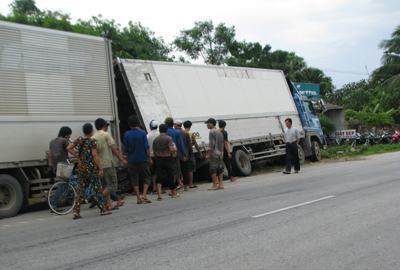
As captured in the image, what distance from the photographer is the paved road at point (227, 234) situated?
5172mm

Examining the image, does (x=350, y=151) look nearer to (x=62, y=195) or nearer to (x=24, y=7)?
(x=62, y=195)

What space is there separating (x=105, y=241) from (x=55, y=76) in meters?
5.56

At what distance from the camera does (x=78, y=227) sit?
770cm

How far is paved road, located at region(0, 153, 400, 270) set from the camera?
517 cm

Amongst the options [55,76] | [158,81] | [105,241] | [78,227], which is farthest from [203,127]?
[105,241]

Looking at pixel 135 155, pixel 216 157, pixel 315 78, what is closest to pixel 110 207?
pixel 135 155

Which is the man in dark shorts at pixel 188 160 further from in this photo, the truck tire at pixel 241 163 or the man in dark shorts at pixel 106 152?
the man in dark shorts at pixel 106 152

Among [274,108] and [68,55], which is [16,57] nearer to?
[68,55]

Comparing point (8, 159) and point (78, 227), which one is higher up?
point (8, 159)

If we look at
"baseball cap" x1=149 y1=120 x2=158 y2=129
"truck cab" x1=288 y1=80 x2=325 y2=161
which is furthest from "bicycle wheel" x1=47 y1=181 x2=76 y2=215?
"truck cab" x1=288 y1=80 x2=325 y2=161

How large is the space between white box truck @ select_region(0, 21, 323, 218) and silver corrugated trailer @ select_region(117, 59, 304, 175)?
33mm

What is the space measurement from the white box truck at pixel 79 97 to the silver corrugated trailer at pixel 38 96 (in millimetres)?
20

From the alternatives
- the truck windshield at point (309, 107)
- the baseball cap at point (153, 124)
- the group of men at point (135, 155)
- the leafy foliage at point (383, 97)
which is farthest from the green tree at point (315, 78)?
the baseball cap at point (153, 124)

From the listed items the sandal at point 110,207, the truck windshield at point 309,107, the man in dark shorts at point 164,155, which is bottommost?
the sandal at point 110,207
